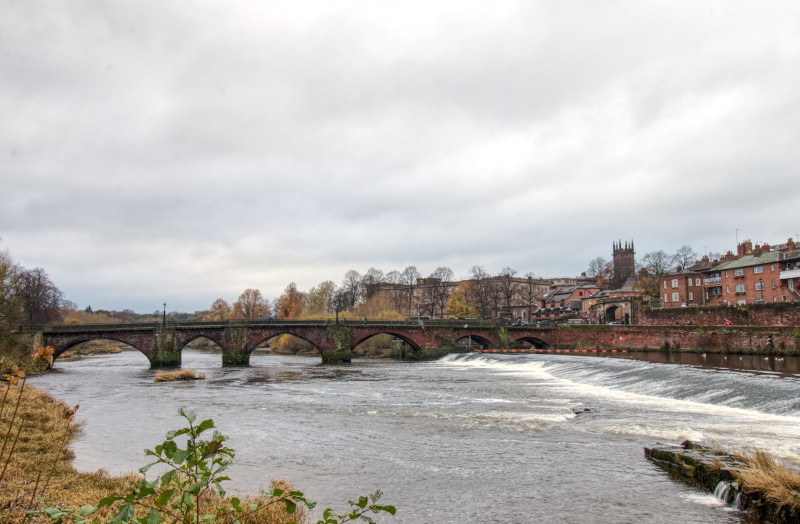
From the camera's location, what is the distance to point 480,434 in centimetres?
1880

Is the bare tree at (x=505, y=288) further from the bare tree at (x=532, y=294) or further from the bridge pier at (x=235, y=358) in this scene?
the bridge pier at (x=235, y=358)

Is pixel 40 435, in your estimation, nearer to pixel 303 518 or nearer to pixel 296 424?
pixel 296 424

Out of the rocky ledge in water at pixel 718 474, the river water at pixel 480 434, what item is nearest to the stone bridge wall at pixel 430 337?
the river water at pixel 480 434

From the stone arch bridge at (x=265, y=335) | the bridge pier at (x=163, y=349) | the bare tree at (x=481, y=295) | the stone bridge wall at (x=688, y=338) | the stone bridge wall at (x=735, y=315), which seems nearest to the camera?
the stone bridge wall at (x=688, y=338)

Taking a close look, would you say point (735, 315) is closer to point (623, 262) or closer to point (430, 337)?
point (430, 337)

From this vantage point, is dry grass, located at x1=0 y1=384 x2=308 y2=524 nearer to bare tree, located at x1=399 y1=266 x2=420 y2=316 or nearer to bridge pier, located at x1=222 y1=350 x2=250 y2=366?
bridge pier, located at x1=222 y1=350 x2=250 y2=366

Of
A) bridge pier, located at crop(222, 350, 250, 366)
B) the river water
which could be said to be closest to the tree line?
bridge pier, located at crop(222, 350, 250, 366)

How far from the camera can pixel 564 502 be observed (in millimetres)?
11758

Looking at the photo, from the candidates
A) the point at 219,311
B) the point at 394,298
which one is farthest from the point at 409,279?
the point at 219,311

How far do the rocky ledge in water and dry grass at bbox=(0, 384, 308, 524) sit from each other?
833cm

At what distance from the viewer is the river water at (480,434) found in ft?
39.3

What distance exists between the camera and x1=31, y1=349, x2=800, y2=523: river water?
12.0 m

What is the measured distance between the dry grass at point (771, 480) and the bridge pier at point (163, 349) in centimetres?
5480

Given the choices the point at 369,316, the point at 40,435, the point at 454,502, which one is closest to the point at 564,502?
the point at 454,502
